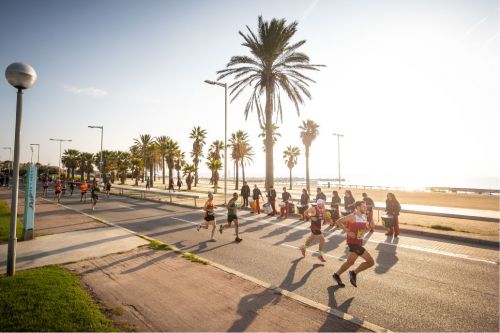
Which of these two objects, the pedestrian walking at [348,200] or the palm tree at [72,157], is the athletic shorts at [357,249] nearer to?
the pedestrian walking at [348,200]

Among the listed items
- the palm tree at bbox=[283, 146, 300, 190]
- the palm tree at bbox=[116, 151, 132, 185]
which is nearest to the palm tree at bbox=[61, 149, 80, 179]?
the palm tree at bbox=[116, 151, 132, 185]

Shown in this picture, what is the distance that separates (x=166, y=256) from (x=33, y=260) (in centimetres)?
362

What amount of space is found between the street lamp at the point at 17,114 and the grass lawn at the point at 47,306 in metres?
0.50

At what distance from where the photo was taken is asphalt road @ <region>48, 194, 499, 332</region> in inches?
196

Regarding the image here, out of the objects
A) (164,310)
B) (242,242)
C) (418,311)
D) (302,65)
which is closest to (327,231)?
(242,242)

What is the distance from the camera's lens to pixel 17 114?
627 centimetres

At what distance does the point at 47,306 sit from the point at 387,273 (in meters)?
7.64

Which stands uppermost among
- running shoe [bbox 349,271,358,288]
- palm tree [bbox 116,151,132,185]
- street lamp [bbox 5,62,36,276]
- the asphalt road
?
palm tree [bbox 116,151,132,185]

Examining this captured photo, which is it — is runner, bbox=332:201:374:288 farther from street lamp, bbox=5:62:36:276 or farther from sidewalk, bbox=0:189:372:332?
street lamp, bbox=5:62:36:276

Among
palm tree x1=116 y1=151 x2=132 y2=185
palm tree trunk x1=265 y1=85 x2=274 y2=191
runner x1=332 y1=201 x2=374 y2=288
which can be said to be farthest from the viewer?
palm tree x1=116 y1=151 x2=132 y2=185

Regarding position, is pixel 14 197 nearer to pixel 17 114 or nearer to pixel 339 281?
pixel 17 114

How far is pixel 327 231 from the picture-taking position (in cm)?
1248

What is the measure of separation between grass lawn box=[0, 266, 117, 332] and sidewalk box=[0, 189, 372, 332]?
0.38m

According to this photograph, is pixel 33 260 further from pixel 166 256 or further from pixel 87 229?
pixel 87 229
